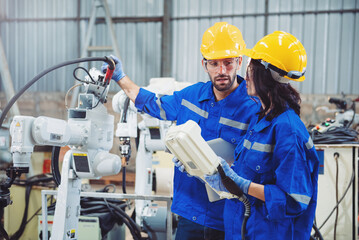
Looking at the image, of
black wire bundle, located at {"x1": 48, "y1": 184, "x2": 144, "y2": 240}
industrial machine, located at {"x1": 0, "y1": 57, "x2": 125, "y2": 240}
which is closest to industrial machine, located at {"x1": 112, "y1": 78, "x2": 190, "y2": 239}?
black wire bundle, located at {"x1": 48, "y1": 184, "x2": 144, "y2": 240}

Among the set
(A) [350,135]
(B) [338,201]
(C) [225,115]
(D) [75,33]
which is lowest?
(B) [338,201]

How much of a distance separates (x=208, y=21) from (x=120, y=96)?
4273mm

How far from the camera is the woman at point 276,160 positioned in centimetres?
114

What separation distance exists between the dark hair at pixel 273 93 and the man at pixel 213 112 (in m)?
0.36

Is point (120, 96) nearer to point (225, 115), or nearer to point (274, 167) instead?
point (225, 115)

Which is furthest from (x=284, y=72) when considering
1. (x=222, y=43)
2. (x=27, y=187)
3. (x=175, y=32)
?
(x=175, y=32)

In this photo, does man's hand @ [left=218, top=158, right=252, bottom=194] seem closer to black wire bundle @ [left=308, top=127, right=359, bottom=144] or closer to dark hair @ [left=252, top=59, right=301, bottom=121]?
dark hair @ [left=252, top=59, right=301, bottom=121]

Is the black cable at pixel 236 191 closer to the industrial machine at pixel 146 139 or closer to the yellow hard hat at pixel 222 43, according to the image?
the yellow hard hat at pixel 222 43

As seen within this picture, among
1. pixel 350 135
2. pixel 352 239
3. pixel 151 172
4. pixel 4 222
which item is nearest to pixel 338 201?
pixel 352 239

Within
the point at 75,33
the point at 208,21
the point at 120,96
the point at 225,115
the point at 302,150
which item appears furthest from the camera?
the point at 75,33

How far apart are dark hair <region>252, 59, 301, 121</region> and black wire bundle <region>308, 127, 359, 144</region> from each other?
1884 mm

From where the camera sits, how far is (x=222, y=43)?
1.74 meters

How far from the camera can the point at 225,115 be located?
1675 millimetres

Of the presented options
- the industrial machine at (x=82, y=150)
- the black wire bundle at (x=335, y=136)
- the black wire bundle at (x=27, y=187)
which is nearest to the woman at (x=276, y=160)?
the industrial machine at (x=82, y=150)
